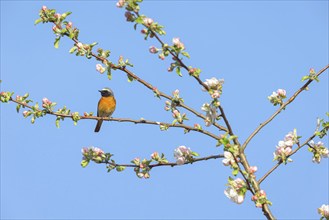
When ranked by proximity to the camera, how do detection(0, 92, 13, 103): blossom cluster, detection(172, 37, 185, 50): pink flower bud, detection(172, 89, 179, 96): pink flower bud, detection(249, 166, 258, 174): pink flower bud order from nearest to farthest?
1. detection(249, 166, 258, 174): pink flower bud
2. detection(172, 37, 185, 50): pink flower bud
3. detection(172, 89, 179, 96): pink flower bud
4. detection(0, 92, 13, 103): blossom cluster

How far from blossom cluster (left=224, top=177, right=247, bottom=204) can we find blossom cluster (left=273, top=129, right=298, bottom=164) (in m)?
0.46

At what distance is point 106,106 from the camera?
10695 millimetres

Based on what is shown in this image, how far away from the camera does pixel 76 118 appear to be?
175 inches

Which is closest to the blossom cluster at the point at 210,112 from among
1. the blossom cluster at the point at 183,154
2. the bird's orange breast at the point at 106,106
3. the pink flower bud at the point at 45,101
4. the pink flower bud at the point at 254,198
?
the blossom cluster at the point at 183,154

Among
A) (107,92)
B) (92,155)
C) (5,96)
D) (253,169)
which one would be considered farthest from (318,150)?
(107,92)

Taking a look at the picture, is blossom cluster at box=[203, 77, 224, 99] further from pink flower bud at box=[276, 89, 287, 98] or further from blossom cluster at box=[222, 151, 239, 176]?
pink flower bud at box=[276, 89, 287, 98]

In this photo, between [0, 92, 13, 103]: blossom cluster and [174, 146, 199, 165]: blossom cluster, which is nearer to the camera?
[174, 146, 199, 165]: blossom cluster

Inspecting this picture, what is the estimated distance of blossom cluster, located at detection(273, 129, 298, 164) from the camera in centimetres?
355

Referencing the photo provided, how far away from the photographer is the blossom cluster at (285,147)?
3.55 m

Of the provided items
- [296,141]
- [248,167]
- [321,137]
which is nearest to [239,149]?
[248,167]

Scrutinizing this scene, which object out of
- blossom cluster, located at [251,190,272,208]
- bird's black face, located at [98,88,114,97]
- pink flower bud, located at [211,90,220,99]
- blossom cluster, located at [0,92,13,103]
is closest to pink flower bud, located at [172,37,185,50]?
pink flower bud, located at [211,90,220,99]

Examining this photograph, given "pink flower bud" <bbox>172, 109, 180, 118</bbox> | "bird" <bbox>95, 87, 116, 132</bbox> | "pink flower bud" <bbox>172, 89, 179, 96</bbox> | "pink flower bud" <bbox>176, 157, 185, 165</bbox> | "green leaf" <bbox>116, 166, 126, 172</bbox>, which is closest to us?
"pink flower bud" <bbox>176, 157, 185, 165</bbox>

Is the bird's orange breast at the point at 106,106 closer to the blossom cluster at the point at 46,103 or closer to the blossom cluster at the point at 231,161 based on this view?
the blossom cluster at the point at 46,103

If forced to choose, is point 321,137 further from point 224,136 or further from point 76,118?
point 76,118
